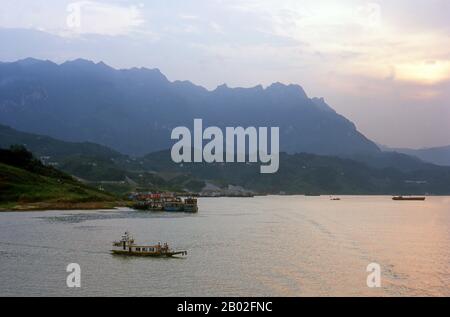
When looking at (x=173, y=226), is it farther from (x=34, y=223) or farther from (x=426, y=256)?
(x=426, y=256)

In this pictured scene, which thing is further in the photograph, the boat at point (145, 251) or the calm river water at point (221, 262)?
the boat at point (145, 251)

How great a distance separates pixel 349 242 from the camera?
465 ft

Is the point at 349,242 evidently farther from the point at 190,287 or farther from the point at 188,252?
the point at 190,287

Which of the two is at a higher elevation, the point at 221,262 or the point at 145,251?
the point at 145,251

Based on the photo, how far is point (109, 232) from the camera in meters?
143

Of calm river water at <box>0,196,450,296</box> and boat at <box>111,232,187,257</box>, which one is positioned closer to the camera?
calm river water at <box>0,196,450,296</box>

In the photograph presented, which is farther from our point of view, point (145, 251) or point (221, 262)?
point (145, 251)

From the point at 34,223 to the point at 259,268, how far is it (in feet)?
292

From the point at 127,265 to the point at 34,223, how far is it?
7527 centimetres

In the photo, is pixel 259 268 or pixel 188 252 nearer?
pixel 259 268
